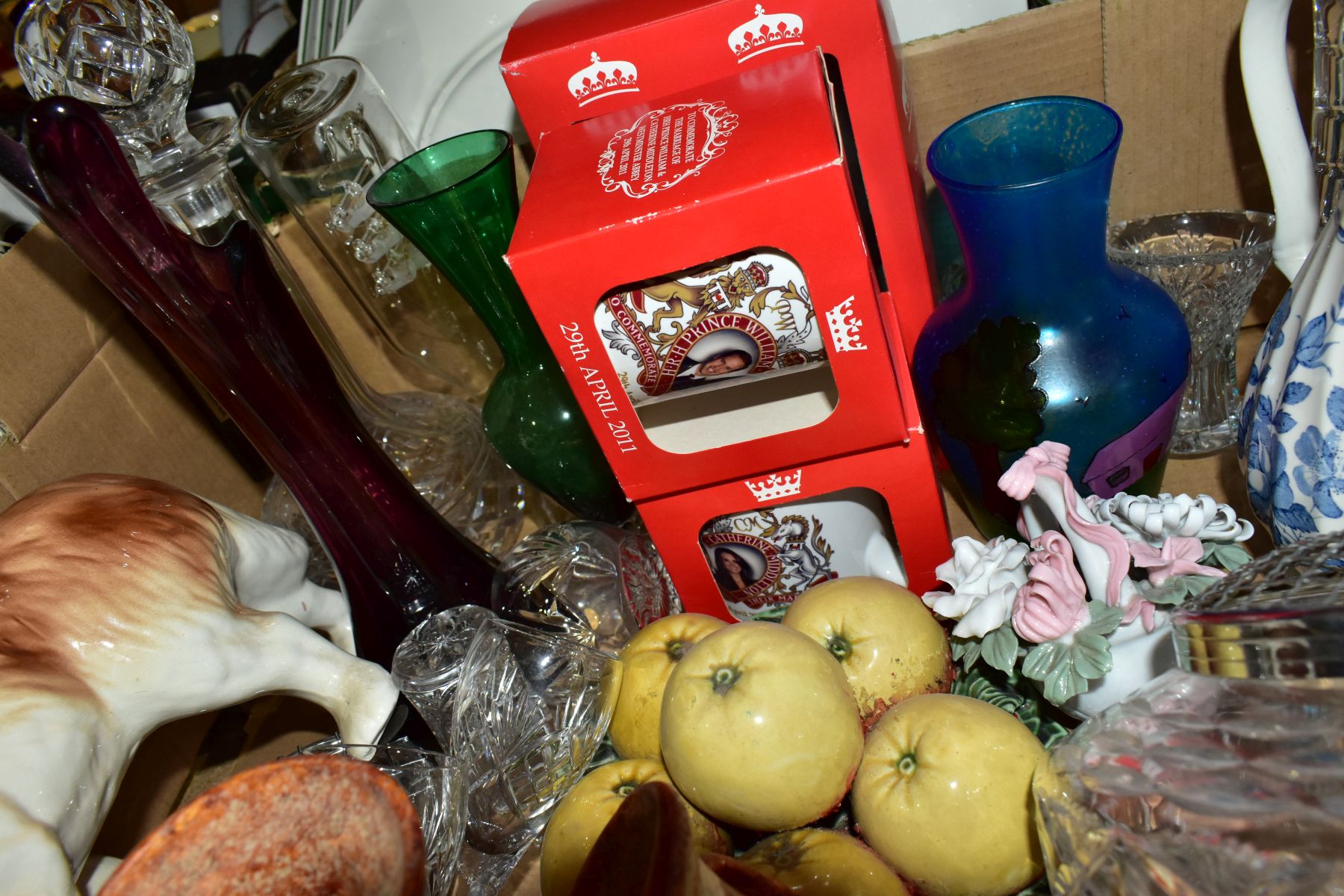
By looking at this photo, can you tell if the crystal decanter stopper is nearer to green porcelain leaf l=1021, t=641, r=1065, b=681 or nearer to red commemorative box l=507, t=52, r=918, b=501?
red commemorative box l=507, t=52, r=918, b=501

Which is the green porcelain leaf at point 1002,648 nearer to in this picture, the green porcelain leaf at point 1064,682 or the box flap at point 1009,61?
the green porcelain leaf at point 1064,682

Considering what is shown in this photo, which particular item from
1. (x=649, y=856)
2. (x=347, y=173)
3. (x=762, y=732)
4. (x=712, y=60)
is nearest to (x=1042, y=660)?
(x=762, y=732)

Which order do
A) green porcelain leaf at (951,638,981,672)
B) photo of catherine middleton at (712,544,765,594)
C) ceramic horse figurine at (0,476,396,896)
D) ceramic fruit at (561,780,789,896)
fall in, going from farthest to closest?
1. photo of catherine middleton at (712,544,765,594)
2. green porcelain leaf at (951,638,981,672)
3. ceramic horse figurine at (0,476,396,896)
4. ceramic fruit at (561,780,789,896)

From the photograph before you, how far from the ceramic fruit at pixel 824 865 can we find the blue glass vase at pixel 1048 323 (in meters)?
0.22

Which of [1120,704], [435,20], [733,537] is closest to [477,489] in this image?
[733,537]

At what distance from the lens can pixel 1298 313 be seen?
0.47 m

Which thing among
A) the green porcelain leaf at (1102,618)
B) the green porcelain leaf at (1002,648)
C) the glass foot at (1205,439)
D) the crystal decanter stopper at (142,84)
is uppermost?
the crystal decanter stopper at (142,84)

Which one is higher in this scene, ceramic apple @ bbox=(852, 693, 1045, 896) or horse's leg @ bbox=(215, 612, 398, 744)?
horse's leg @ bbox=(215, 612, 398, 744)

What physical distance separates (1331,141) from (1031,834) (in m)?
0.36

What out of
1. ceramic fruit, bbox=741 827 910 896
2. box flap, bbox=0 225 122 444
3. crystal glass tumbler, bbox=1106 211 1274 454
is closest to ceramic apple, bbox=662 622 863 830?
ceramic fruit, bbox=741 827 910 896

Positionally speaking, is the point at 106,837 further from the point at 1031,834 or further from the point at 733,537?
the point at 1031,834

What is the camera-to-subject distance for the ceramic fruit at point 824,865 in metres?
0.40

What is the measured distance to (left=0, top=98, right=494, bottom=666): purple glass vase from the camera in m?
0.44

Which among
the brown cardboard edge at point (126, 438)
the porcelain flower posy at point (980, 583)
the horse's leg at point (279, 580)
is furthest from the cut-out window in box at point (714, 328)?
the brown cardboard edge at point (126, 438)
